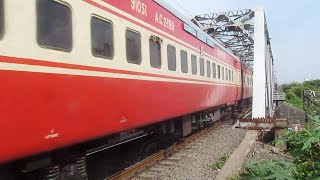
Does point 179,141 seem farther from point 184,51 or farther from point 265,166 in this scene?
point 265,166

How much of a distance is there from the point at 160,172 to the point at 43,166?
3.32 metres

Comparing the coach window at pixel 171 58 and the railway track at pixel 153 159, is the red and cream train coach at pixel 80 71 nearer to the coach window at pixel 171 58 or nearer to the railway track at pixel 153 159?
the coach window at pixel 171 58

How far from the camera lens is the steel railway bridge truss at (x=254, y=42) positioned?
20.2 m

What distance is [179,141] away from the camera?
11.9 metres

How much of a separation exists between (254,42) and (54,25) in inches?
673

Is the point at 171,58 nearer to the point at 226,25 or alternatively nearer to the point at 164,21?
the point at 164,21

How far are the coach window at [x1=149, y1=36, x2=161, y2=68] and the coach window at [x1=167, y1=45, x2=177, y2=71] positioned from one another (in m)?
0.68

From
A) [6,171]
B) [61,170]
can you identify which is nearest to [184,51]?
[61,170]

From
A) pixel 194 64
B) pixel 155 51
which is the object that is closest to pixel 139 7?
pixel 155 51

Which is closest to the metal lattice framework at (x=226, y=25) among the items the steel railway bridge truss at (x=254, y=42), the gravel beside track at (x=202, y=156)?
the steel railway bridge truss at (x=254, y=42)

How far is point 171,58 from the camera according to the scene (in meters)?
9.48

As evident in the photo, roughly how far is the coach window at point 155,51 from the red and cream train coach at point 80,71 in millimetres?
19

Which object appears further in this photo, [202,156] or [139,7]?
[202,156]

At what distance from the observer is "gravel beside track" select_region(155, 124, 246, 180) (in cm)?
805
